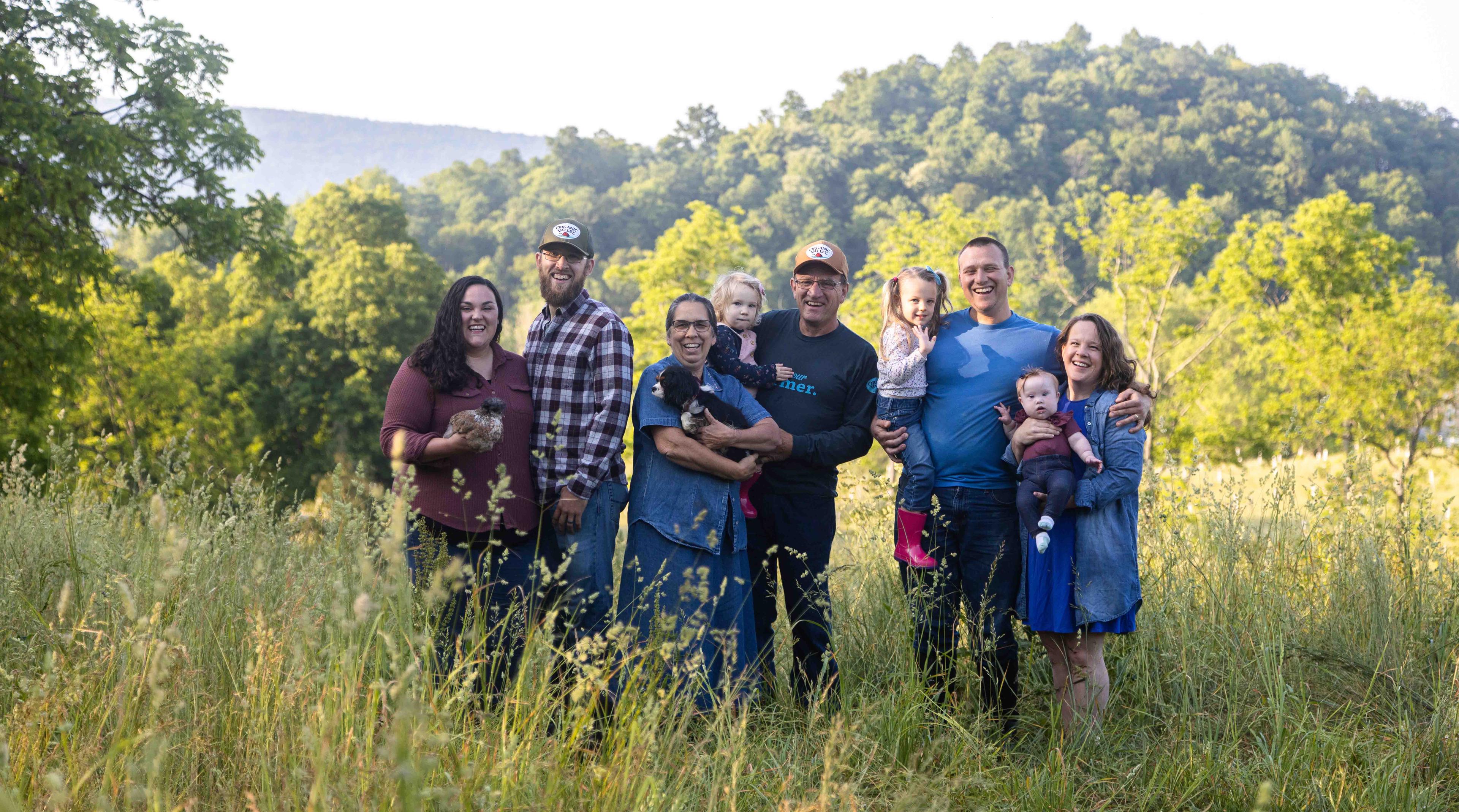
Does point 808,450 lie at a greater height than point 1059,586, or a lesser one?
greater

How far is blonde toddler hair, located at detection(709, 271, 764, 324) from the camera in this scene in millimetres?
4035

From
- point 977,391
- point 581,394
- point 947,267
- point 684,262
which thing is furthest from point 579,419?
point 684,262

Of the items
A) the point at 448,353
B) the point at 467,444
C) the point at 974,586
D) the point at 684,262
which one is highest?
the point at 684,262

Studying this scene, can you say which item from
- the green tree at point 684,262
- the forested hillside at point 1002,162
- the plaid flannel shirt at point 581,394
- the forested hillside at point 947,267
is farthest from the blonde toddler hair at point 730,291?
the forested hillside at point 1002,162

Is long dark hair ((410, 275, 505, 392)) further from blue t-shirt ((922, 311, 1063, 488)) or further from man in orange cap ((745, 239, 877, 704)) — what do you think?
blue t-shirt ((922, 311, 1063, 488))

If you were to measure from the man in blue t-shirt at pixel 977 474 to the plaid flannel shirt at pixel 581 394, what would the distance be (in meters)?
1.07

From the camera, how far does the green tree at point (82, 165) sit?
11.9 metres

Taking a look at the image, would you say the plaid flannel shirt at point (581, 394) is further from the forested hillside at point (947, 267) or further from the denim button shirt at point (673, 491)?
the forested hillside at point (947, 267)

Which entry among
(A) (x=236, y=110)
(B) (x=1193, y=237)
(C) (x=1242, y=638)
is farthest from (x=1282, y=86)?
(C) (x=1242, y=638)

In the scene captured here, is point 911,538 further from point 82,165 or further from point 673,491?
point 82,165

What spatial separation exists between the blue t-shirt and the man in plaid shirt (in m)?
1.23

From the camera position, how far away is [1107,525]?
10.7 ft

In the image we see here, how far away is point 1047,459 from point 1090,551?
1.19 ft

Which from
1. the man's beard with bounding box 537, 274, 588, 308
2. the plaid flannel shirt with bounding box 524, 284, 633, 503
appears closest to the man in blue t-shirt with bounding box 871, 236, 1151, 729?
the plaid flannel shirt with bounding box 524, 284, 633, 503
